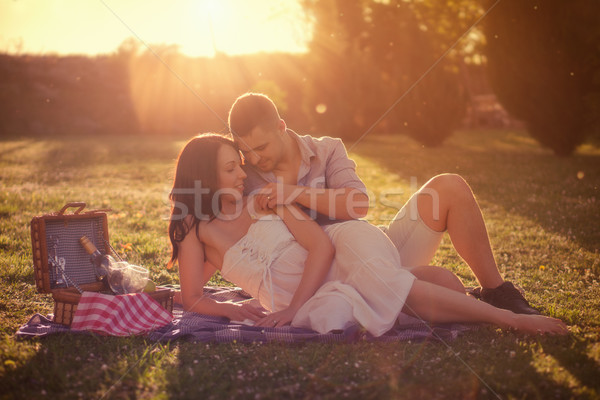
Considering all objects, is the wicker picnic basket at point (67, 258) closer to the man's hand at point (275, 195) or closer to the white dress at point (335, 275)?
the white dress at point (335, 275)

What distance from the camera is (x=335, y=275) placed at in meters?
3.38

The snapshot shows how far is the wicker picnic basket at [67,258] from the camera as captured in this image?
3398mm

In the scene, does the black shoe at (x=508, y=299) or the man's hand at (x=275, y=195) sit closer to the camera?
the black shoe at (x=508, y=299)

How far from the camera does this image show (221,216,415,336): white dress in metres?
3.11

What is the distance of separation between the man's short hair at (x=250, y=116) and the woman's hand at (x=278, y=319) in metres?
1.52

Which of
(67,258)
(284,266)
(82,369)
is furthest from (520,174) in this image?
(82,369)

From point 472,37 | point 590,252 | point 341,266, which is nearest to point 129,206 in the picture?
point 341,266

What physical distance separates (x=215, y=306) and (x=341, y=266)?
97 cm

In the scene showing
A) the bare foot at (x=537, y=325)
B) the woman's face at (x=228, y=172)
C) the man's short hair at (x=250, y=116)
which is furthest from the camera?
the man's short hair at (x=250, y=116)

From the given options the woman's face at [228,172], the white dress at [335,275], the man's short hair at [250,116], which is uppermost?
the man's short hair at [250,116]

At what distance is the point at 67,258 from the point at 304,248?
5.97 ft

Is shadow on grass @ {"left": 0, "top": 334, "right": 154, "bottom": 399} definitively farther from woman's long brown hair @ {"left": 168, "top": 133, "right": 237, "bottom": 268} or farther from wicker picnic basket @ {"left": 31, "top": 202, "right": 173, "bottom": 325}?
woman's long brown hair @ {"left": 168, "top": 133, "right": 237, "bottom": 268}

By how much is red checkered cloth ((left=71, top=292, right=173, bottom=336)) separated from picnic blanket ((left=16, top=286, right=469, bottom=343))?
0.02m

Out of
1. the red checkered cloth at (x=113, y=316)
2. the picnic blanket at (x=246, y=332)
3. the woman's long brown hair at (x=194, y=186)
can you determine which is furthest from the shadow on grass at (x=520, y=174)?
the red checkered cloth at (x=113, y=316)
